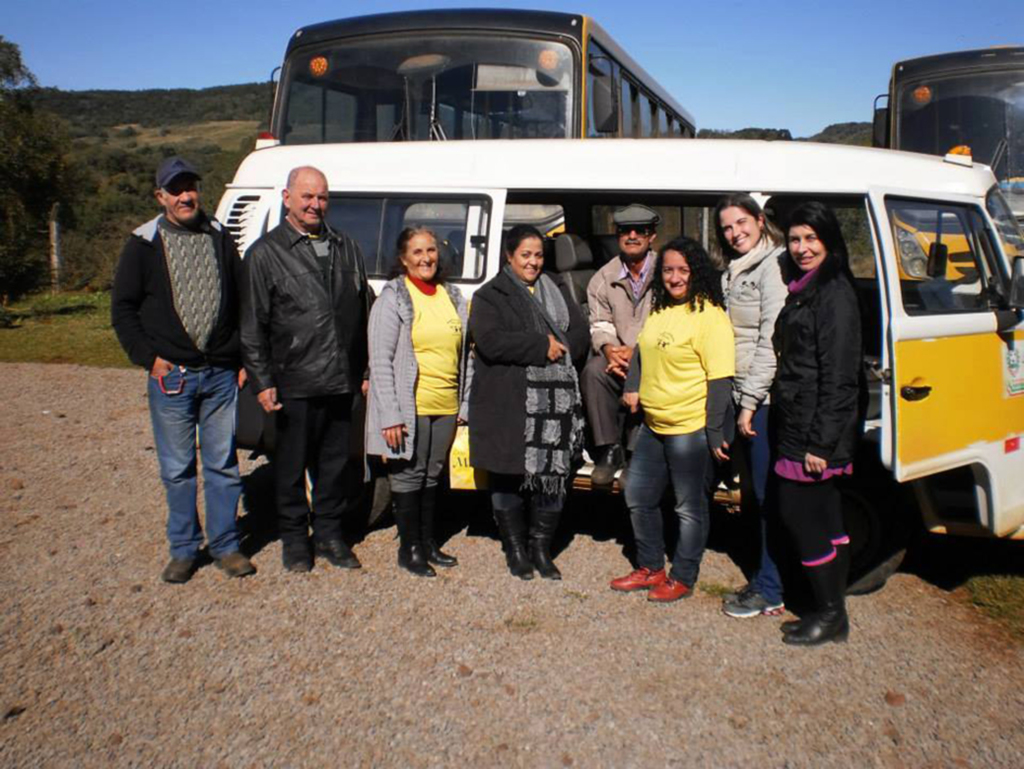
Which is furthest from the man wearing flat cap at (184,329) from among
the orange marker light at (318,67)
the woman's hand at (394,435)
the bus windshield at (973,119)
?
the bus windshield at (973,119)

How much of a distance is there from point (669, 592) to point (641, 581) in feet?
0.60

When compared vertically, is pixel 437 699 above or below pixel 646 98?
below

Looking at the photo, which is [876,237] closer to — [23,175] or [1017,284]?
[1017,284]

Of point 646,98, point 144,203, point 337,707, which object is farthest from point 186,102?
point 337,707

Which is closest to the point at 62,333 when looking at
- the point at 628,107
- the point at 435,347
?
the point at 628,107

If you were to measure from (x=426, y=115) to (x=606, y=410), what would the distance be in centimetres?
366

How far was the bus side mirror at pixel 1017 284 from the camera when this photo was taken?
4.19m

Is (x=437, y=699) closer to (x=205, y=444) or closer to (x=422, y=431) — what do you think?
(x=422, y=431)

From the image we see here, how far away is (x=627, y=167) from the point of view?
5.01 m

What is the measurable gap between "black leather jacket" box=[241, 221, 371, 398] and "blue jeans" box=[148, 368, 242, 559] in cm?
27

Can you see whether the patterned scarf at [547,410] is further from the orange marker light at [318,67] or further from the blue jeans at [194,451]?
the orange marker light at [318,67]

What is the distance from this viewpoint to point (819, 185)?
469cm

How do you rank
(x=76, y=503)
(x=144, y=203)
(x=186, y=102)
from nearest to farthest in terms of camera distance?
(x=76, y=503) → (x=144, y=203) → (x=186, y=102)

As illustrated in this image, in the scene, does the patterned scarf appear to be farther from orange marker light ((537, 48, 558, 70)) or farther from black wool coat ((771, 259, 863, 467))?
orange marker light ((537, 48, 558, 70))
